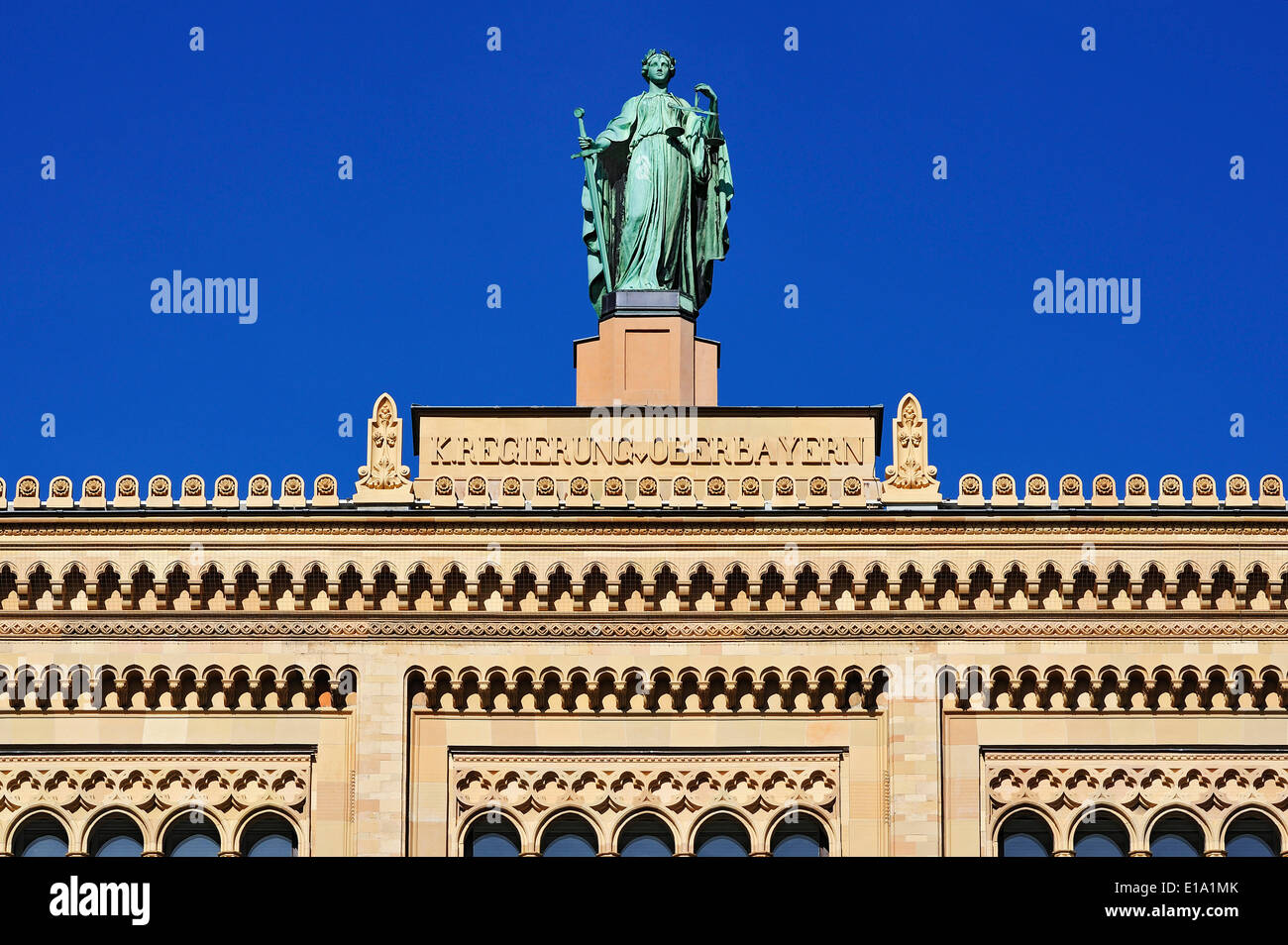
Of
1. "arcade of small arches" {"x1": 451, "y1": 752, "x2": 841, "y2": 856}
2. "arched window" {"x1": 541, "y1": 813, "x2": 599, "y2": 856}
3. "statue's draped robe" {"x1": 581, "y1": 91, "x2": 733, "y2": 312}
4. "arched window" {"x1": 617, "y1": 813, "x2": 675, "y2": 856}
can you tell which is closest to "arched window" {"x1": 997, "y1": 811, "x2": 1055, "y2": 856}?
"arcade of small arches" {"x1": 451, "y1": 752, "x2": 841, "y2": 856}

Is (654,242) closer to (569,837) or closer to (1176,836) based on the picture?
(569,837)

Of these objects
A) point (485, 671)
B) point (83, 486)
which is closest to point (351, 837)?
point (485, 671)

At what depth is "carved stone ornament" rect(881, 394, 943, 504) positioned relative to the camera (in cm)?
3878

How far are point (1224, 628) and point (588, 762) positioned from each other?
8.30 metres

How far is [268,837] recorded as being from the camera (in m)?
38.0

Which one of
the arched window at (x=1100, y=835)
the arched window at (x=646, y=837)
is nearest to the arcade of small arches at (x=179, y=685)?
the arched window at (x=646, y=837)

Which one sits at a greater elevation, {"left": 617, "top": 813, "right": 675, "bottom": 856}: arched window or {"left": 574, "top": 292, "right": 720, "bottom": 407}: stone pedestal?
{"left": 574, "top": 292, "right": 720, "bottom": 407}: stone pedestal

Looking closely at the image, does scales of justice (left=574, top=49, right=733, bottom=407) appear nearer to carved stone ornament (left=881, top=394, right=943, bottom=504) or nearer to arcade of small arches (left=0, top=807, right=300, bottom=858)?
carved stone ornament (left=881, top=394, right=943, bottom=504)

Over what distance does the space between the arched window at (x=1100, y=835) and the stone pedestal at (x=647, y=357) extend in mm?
8006

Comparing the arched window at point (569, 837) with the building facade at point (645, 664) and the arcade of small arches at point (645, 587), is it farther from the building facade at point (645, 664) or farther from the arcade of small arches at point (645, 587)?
the arcade of small arches at point (645, 587)

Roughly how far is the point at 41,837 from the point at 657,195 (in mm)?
12489

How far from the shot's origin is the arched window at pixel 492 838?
37.9m
